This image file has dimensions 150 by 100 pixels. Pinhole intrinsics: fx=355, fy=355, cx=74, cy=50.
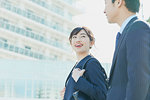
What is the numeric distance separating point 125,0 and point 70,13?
4335cm

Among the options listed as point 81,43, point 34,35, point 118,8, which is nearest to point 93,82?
point 81,43

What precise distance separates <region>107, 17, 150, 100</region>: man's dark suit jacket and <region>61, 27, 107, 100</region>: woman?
776 mm

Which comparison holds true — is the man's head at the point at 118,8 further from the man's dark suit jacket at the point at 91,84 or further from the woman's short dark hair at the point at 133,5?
the man's dark suit jacket at the point at 91,84

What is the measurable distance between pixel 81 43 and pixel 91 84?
0.56 metres

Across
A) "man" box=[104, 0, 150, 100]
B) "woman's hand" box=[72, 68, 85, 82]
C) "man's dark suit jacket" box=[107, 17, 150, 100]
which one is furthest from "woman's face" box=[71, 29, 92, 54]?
"man's dark suit jacket" box=[107, 17, 150, 100]

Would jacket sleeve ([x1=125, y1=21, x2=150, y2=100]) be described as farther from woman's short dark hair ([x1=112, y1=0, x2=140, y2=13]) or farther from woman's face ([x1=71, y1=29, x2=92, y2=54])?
woman's face ([x1=71, y1=29, x2=92, y2=54])

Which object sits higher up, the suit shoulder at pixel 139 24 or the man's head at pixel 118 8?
the man's head at pixel 118 8

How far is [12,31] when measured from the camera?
1439 inches

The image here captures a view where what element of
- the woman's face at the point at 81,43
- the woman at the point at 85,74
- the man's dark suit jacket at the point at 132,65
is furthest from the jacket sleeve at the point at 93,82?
the man's dark suit jacket at the point at 132,65

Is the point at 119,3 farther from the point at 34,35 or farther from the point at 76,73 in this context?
the point at 34,35

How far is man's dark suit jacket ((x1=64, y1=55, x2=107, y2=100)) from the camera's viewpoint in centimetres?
310

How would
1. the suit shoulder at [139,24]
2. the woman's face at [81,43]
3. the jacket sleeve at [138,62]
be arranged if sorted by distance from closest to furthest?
the jacket sleeve at [138,62] → the suit shoulder at [139,24] → the woman's face at [81,43]

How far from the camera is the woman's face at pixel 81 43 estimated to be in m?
3.54

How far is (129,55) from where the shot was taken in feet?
7.09
